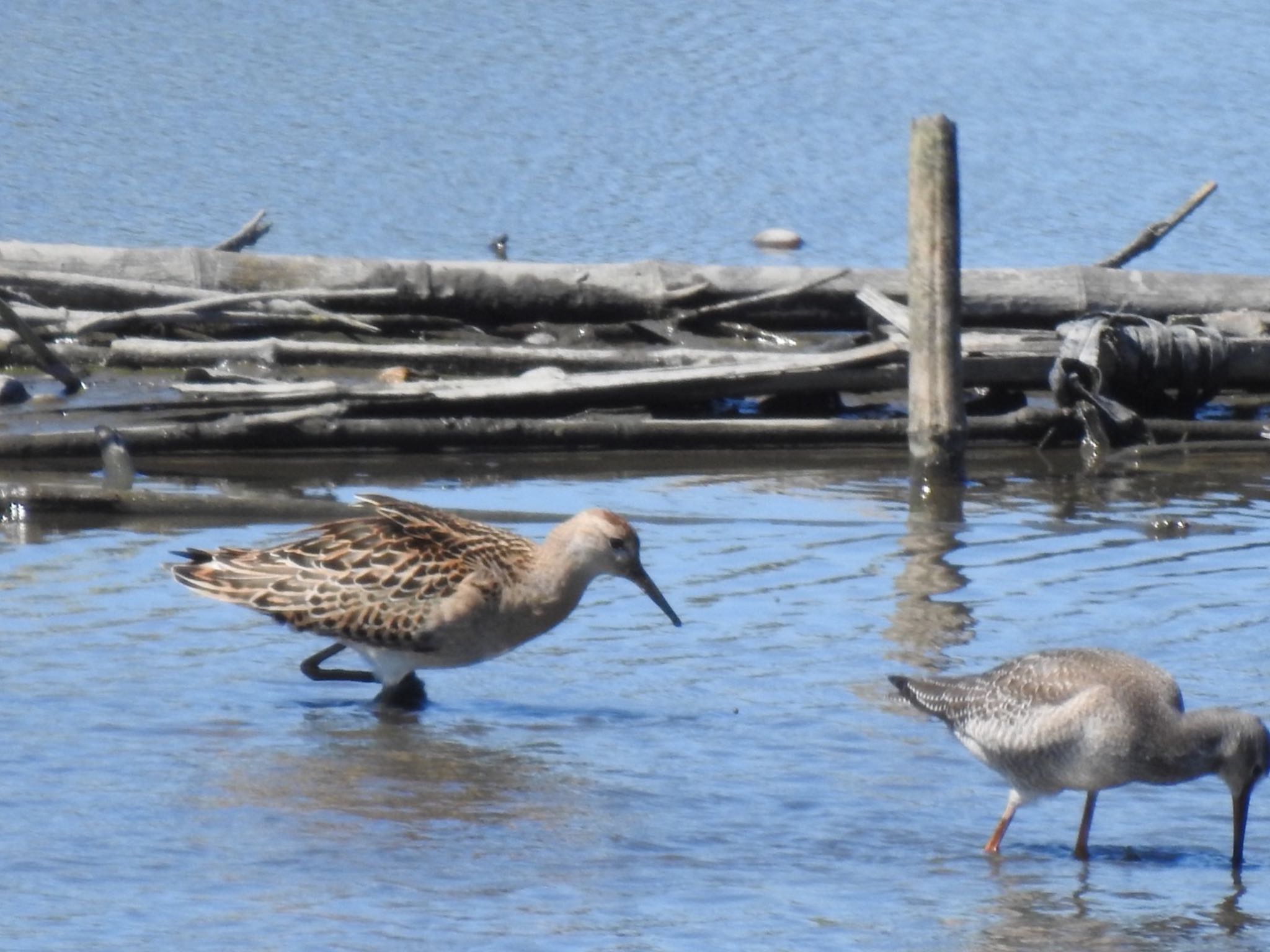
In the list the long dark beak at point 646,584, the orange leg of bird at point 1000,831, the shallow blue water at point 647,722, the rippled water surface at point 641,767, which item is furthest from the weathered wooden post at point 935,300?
the orange leg of bird at point 1000,831

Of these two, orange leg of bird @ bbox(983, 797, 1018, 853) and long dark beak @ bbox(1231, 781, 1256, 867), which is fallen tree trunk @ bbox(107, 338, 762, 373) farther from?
long dark beak @ bbox(1231, 781, 1256, 867)

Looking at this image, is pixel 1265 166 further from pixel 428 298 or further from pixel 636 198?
pixel 428 298

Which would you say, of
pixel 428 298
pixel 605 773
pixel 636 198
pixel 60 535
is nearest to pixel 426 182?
pixel 636 198

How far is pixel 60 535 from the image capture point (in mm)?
9734

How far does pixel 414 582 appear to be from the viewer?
740 centimetres

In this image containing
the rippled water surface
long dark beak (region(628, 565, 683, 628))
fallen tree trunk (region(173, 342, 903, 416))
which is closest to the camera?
the rippled water surface

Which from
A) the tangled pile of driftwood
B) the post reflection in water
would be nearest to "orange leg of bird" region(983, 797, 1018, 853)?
the post reflection in water

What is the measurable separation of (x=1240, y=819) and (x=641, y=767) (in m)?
1.89

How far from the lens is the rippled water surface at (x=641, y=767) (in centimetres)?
558

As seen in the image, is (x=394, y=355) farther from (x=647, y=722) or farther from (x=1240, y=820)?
(x=1240, y=820)

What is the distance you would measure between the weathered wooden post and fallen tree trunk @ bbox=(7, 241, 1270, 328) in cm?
242

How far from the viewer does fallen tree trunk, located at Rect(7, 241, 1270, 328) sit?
1336 centimetres

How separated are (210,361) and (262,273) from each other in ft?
3.84

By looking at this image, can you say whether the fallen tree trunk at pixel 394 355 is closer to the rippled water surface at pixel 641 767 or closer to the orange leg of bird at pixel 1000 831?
the rippled water surface at pixel 641 767
